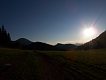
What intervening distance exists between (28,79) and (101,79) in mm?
7791

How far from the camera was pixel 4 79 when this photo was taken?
18781 millimetres

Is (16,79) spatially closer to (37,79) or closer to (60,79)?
(37,79)

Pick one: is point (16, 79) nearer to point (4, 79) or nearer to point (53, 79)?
point (4, 79)

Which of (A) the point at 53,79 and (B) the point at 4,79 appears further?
(B) the point at 4,79

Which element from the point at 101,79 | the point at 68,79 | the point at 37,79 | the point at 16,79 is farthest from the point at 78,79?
the point at 16,79

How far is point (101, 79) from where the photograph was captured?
1766 cm

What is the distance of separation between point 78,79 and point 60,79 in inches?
76.0

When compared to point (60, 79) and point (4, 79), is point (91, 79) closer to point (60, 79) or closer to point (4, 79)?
point (60, 79)

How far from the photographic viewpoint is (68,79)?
712 inches

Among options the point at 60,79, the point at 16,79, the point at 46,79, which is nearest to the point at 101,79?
the point at 60,79

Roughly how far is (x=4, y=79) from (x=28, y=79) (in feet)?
9.18

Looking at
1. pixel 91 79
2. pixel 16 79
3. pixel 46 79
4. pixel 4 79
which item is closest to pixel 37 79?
pixel 46 79

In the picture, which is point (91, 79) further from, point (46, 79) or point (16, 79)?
point (16, 79)

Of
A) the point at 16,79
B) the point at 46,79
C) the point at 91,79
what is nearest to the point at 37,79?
the point at 46,79
